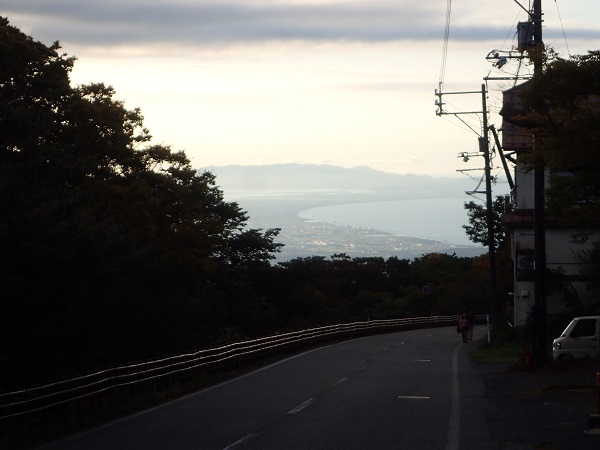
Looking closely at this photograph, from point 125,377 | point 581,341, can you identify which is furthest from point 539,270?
point 125,377

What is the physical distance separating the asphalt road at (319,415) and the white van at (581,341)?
3.19 metres

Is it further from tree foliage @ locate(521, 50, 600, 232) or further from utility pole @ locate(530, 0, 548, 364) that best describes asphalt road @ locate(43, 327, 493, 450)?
tree foliage @ locate(521, 50, 600, 232)

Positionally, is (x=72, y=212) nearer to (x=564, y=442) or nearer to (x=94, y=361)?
(x=94, y=361)

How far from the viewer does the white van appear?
87.3 feet

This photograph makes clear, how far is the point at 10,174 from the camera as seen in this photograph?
24.7 metres

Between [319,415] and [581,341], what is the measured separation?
44.3ft

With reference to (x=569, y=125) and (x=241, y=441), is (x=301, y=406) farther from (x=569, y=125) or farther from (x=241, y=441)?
(x=569, y=125)

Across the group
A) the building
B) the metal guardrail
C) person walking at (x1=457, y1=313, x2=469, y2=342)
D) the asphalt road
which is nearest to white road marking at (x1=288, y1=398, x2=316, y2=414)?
the asphalt road

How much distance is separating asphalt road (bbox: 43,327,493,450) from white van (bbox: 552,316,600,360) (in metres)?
3.19

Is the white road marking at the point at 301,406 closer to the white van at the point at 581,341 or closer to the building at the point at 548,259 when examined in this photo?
the white van at the point at 581,341

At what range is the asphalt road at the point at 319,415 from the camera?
510 inches

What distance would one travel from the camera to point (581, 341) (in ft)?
88.1

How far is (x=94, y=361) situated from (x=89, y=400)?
15605mm

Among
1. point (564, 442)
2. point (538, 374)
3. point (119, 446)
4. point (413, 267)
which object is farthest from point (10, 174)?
point (413, 267)
